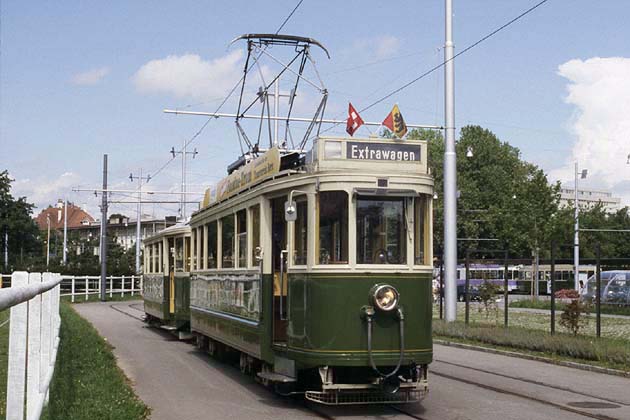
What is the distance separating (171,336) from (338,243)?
46.4ft

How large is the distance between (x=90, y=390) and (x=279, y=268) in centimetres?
274

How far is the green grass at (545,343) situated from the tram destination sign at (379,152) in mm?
6328

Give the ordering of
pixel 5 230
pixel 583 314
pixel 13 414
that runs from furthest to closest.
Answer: pixel 5 230, pixel 583 314, pixel 13 414

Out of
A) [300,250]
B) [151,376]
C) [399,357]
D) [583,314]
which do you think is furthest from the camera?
[583,314]

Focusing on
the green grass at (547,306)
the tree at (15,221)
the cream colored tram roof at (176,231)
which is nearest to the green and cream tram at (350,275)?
the cream colored tram roof at (176,231)

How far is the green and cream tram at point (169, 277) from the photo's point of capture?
2061 centimetres

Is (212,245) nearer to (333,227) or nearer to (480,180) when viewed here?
(333,227)

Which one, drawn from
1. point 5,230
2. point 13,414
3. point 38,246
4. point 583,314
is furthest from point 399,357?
point 38,246

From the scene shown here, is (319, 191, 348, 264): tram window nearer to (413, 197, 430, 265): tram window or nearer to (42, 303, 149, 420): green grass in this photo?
(413, 197, 430, 265): tram window

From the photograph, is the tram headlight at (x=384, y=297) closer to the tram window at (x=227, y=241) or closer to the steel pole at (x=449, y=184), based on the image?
the tram window at (x=227, y=241)

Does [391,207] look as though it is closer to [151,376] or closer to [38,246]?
[151,376]

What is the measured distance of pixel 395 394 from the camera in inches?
427

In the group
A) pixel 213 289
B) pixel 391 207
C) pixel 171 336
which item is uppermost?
pixel 391 207

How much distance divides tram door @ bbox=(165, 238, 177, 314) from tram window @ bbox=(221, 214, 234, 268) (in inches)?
309
